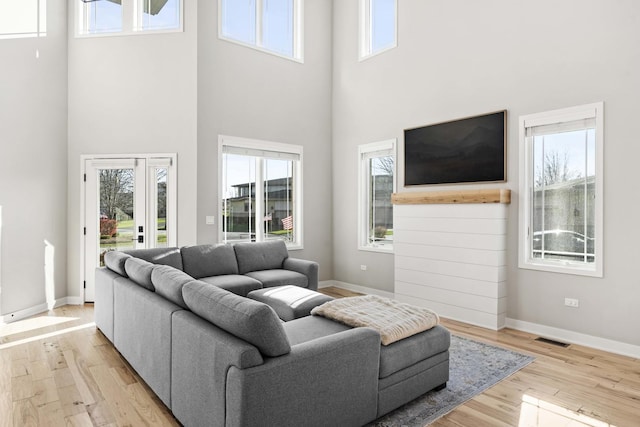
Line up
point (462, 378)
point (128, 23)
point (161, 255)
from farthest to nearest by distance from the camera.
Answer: point (128, 23) → point (161, 255) → point (462, 378)

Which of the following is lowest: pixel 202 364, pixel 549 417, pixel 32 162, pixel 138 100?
pixel 549 417

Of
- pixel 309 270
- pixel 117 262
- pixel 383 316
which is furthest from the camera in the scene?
pixel 309 270

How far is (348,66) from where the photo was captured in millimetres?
6430

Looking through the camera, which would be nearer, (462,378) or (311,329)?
(311,329)

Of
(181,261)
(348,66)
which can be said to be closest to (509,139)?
(348,66)

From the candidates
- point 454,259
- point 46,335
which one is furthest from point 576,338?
point 46,335

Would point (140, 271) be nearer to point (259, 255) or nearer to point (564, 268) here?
point (259, 255)

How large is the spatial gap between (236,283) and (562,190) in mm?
3668

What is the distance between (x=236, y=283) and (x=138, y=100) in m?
2.89

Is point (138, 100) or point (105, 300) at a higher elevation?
point (138, 100)

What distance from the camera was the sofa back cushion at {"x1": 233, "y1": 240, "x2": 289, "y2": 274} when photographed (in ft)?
17.0

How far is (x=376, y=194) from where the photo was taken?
6.13 meters

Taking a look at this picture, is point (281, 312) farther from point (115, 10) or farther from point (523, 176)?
point (115, 10)

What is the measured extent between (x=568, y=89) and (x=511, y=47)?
830mm
